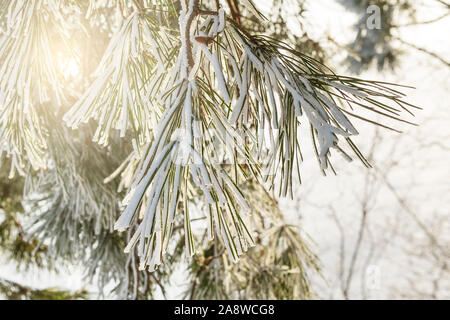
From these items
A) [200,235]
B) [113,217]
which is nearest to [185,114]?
[113,217]

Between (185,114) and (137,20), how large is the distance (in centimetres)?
29

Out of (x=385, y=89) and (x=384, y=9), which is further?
(x=384, y=9)

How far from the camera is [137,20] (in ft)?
2.02

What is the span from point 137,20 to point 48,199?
3.90 ft
